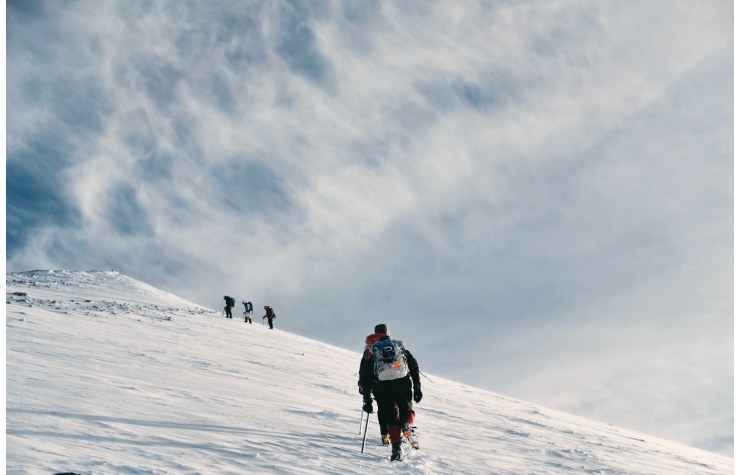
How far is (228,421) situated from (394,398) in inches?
108

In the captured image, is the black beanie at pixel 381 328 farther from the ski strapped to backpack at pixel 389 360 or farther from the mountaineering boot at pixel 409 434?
the mountaineering boot at pixel 409 434

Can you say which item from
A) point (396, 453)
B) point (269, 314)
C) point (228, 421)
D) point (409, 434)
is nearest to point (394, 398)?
point (409, 434)

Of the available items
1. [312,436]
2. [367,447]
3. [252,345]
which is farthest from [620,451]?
[252,345]

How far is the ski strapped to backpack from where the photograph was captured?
7773mm

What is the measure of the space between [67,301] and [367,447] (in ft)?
76.2

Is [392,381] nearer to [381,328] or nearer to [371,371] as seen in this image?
[371,371]

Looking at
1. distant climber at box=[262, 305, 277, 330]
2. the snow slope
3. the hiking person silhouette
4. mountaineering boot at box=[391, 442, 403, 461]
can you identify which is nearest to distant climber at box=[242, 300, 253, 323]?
distant climber at box=[262, 305, 277, 330]

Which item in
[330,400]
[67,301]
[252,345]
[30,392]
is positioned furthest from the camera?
[67,301]

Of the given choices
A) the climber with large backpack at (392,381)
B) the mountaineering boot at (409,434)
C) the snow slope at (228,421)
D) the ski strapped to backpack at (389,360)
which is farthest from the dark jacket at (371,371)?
the snow slope at (228,421)

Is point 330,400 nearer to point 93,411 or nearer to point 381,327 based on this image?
point 381,327

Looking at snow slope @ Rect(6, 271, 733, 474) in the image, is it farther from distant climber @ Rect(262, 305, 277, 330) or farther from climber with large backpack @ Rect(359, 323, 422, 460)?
distant climber @ Rect(262, 305, 277, 330)

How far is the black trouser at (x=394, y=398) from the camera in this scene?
25.1 feet

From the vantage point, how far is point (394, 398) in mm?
7754

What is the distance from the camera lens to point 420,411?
1178 cm
